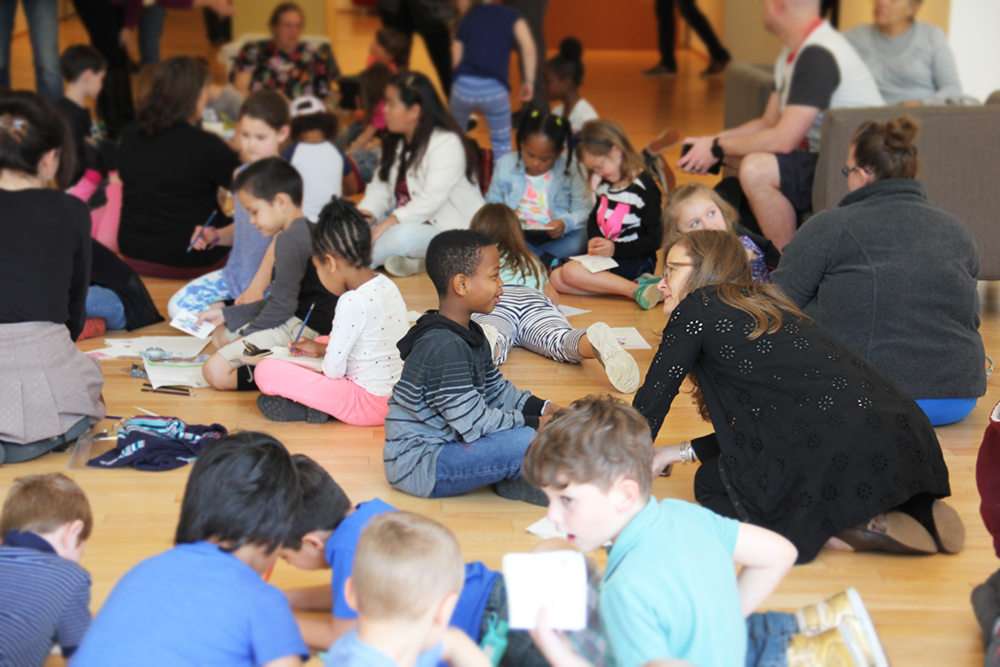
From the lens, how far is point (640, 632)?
1419mm

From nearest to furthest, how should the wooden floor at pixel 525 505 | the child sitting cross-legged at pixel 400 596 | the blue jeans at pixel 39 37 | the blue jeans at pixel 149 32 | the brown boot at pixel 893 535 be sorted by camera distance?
1. the child sitting cross-legged at pixel 400 596
2. the wooden floor at pixel 525 505
3. the brown boot at pixel 893 535
4. the blue jeans at pixel 39 37
5. the blue jeans at pixel 149 32

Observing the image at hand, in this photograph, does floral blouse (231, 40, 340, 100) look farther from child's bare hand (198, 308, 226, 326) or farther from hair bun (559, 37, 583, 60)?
child's bare hand (198, 308, 226, 326)

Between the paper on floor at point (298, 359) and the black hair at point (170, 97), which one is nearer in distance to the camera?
the paper on floor at point (298, 359)

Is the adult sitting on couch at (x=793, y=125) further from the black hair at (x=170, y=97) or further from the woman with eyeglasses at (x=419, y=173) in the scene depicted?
the black hair at (x=170, y=97)

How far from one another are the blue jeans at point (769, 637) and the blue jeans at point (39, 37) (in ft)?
19.7

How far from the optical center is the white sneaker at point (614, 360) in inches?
123

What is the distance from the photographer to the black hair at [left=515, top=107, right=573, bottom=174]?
4395 mm

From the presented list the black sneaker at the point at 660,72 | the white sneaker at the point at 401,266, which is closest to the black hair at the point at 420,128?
the white sneaker at the point at 401,266

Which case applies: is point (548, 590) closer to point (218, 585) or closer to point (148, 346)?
point (218, 585)

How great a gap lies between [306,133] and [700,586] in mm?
3811

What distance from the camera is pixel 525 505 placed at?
2.46m

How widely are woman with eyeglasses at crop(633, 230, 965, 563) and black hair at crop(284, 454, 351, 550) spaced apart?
0.81 m

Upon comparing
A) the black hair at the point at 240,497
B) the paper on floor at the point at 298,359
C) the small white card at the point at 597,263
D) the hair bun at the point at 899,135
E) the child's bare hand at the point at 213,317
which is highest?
the hair bun at the point at 899,135

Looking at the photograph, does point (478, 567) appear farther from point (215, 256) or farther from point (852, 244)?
point (215, 256)
